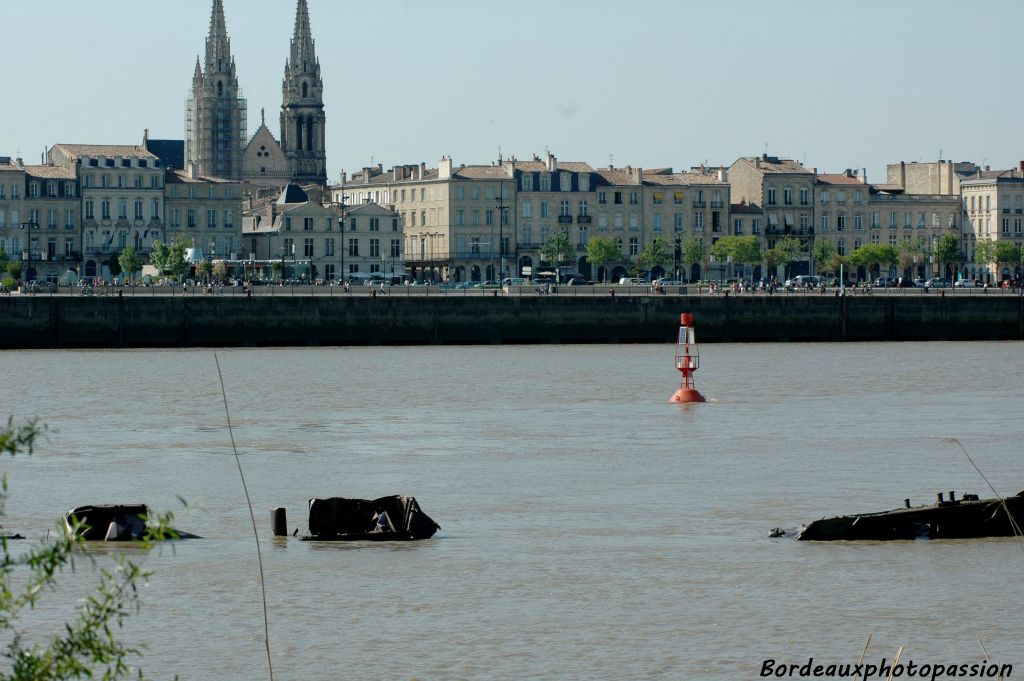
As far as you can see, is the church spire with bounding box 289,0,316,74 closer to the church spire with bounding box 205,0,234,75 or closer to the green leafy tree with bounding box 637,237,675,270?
the church spire with bounding box 205,0,234,75

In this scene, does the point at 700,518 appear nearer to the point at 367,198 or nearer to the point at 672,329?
the point at 672,329

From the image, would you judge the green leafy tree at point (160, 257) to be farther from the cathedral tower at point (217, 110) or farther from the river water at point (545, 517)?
the cathedral tower at point (217, 110)

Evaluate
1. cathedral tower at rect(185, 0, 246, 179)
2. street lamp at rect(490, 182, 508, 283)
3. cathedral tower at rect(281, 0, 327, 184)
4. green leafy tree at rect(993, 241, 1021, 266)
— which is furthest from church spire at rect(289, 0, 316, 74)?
green leafy tree at rect(993, 241, 1021, 266)

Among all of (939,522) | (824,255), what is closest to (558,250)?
(824,255)

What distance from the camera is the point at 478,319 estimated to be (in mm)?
75812

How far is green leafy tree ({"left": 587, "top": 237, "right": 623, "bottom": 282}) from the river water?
6970 cm

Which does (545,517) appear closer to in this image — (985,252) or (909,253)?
(985,252)

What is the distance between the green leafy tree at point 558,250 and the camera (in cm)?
12188

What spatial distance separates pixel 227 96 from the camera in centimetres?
18275

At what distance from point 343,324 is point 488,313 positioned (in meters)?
5.56

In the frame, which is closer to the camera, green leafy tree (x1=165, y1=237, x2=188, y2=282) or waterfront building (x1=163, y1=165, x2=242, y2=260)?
green leafy tree (x1=165, y1=237, x2=188, y2=282)

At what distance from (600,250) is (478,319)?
48.3 metres

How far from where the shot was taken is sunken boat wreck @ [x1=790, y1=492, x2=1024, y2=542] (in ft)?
72.4

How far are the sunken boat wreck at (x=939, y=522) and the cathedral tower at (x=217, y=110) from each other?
159 metres
